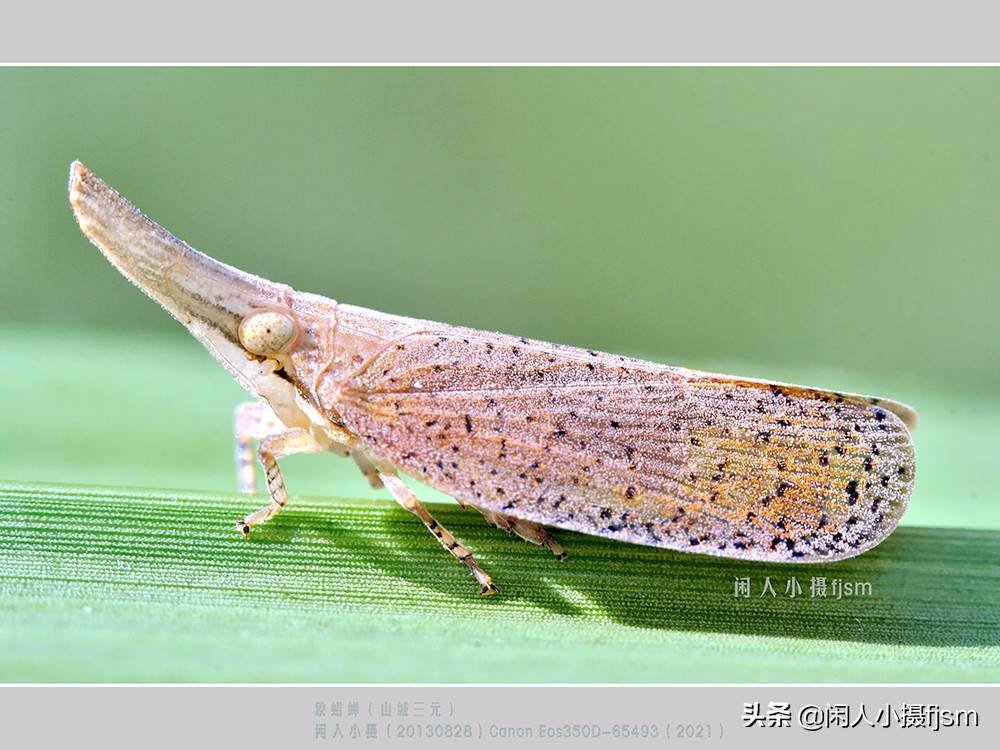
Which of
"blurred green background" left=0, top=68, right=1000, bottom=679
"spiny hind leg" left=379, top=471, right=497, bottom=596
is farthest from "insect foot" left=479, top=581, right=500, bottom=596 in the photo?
"blurred green background" left=0, top=68, right=1000, bottom=679

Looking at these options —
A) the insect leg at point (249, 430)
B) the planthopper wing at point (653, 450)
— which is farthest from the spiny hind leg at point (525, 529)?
the insect leg at point (249, 430)

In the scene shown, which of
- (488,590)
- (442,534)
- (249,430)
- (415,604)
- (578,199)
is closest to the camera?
(415,604)

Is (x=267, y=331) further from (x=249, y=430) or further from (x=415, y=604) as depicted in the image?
(x=415, y=604)

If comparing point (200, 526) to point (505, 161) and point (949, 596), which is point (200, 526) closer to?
point (949, 596)

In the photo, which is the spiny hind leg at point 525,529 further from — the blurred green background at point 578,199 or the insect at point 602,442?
the blurred green background at point 578,199

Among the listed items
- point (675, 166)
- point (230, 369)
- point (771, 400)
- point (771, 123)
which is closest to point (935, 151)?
point (771, 123)

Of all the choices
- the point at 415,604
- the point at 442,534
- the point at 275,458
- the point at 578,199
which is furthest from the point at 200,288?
the point at 578,199

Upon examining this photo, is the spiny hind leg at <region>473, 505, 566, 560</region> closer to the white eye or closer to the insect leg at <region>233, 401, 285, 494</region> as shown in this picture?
the white eye
